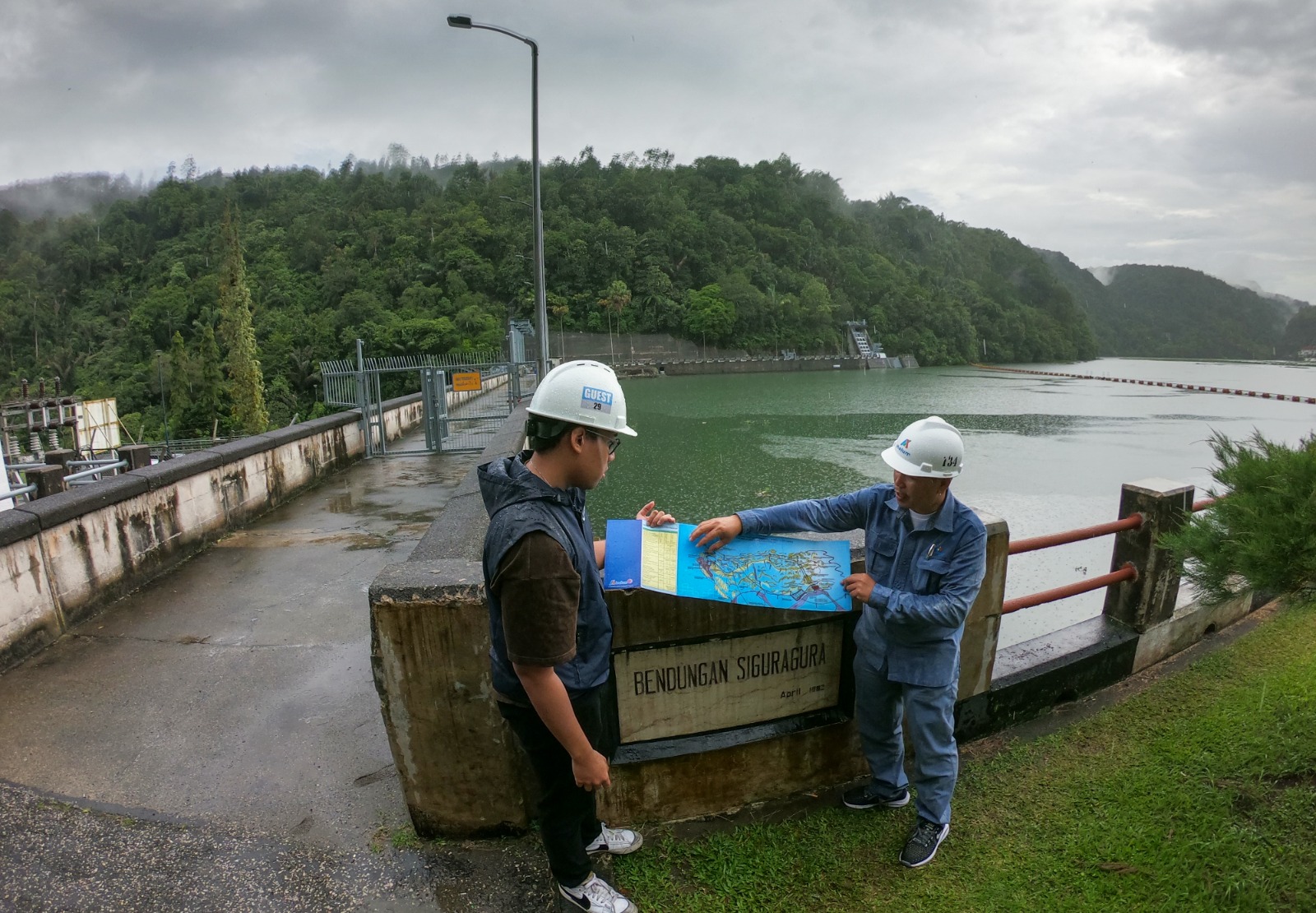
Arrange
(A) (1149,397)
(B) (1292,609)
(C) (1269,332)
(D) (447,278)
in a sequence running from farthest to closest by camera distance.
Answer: (C) (1269,332), (D) (447,278), (A) (1149,397), (B) (1292,609)

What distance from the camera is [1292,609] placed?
90.5 inches

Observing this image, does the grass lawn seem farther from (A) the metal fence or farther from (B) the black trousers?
(A) the metal fence

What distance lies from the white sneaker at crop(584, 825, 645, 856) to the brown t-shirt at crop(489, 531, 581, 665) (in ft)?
3.64

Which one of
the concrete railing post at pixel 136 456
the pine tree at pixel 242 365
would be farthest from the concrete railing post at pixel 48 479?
the pine tree at pixel 242 365

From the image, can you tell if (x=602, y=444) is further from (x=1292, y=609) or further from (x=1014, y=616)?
(x=1014, y=616)

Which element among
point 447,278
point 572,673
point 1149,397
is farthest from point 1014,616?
point 447,278

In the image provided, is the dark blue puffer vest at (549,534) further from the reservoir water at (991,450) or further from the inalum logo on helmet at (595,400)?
the reservoir water at (991,450)

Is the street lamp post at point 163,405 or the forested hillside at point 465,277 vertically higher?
the forested hillside at point 465,277

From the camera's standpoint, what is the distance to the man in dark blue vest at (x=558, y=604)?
5.14ft

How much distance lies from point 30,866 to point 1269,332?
428ft

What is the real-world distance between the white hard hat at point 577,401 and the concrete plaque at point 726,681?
1.00m

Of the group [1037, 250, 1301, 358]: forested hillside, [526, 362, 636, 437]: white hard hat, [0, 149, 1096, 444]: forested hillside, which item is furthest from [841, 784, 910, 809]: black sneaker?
[1037, 250, 1301, 358]: forested hillside

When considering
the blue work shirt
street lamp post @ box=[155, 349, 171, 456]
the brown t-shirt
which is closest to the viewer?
the brown t-shirt

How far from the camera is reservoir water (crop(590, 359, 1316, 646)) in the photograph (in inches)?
420
